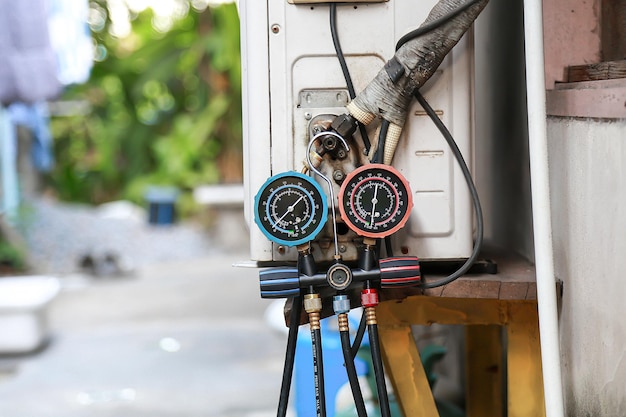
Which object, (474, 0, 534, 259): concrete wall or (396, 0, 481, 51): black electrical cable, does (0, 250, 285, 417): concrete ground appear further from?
(396, 0, 481, 51): black electrical cable

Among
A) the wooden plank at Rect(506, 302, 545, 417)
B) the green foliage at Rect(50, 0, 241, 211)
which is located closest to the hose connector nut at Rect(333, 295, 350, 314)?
the wooden plank at Rect(506, 302, 545, 417)

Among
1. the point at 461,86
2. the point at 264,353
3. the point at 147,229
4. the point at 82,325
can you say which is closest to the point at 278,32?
the point at 461,86

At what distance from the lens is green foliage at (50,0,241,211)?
8.90m

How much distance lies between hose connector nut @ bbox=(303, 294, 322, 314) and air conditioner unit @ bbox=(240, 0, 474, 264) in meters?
0.13

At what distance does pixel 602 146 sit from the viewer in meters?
1.48

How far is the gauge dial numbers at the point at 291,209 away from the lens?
5.21 feet

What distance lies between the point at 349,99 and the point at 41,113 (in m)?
7.96

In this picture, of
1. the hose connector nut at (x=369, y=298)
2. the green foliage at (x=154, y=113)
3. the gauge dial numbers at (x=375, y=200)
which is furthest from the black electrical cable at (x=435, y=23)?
the green foliage at (x=154, y=113)

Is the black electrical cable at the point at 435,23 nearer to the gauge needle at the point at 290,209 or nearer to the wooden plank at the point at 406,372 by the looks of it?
the gauge needle at the point at 290,209

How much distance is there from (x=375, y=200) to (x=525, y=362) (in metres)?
0.55

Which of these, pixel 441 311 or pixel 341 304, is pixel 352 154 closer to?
pixel 341 304

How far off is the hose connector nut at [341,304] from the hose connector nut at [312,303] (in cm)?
3

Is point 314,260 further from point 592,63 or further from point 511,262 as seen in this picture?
point 592,63

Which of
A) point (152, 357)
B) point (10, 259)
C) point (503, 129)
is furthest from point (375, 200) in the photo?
point (10, 259)
